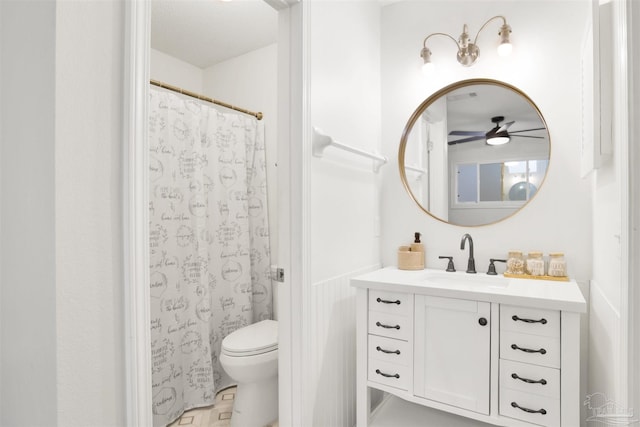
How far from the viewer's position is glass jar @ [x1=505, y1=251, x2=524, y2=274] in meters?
1.79

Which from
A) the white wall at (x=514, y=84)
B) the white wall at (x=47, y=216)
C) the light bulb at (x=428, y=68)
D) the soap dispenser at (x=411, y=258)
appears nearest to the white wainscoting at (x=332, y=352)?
the soap dispenser at (x=411, y=258)

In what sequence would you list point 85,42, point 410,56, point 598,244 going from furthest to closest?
point 410,56
point 598,244
point 85,42

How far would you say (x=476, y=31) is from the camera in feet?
6.54

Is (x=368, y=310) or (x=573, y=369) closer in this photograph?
(x=573, y=369)

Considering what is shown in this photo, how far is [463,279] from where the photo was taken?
73.1 inches

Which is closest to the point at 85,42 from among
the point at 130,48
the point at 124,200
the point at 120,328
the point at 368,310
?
the point at 130,48

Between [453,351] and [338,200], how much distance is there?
871mm

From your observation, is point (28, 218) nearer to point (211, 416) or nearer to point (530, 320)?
point (530, 320)

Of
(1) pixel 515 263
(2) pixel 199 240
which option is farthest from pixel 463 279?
(2) pixel 199 240

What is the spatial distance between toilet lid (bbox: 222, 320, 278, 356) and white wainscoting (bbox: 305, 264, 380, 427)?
0.40 m

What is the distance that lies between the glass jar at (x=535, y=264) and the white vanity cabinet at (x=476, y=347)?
120 millimetres

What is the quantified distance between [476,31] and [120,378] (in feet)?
7.55

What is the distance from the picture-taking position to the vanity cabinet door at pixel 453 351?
1.43 metres

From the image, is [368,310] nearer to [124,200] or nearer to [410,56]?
[124,200]
